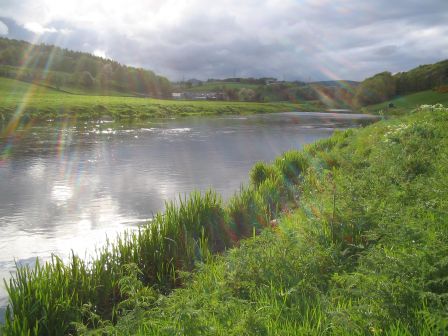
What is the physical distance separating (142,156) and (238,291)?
74.2 feet

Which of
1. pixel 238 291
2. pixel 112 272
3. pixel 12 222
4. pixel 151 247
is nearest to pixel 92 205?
pixel 12 222

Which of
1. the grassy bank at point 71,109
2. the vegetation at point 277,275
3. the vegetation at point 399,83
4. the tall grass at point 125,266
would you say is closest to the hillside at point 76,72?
the grassy bank at point 71,109

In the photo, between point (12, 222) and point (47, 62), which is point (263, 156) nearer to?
point (12, 222)

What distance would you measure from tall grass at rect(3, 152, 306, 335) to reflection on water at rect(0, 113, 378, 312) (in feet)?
5.33

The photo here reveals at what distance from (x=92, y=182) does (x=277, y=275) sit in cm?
1488

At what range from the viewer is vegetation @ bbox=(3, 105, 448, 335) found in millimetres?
4852

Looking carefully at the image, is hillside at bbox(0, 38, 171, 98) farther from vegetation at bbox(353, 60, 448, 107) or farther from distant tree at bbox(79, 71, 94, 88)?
vegetation at bbox(353, 60, 448, 107)

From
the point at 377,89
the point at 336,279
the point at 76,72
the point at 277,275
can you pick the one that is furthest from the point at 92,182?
the point at 377,89

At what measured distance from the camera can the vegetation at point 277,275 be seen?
485 centimetres

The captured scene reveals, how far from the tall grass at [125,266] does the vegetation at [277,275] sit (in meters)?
0.03

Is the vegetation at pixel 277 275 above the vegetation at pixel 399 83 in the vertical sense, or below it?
below

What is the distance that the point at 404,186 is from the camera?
952 cm

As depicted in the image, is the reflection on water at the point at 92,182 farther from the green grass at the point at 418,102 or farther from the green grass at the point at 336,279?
the green grass at the point at 418,102

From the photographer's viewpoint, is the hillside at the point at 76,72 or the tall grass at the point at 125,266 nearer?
the tall grass at the point at 125,266
